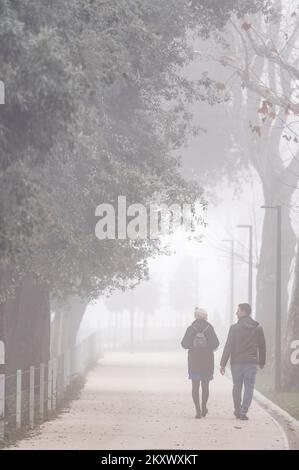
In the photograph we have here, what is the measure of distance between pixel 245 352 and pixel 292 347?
10.4 meters

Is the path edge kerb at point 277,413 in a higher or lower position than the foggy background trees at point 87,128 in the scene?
lower

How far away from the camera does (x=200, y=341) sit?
82.0 feet

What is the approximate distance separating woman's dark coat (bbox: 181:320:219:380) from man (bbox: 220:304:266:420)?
695mm

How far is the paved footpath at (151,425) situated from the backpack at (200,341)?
132cm

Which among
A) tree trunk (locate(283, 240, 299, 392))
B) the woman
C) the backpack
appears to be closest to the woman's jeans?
the woman

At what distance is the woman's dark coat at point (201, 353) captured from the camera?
81.5ft

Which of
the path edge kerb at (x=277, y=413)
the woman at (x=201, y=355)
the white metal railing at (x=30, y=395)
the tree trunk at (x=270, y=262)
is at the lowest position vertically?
the path edge kerb at (x=277, y=413)

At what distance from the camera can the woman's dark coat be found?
978 inches

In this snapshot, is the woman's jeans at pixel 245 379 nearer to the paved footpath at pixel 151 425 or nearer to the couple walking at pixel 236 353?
the couple walking at pixel 236 353

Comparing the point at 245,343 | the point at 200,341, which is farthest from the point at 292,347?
the point at 245,343

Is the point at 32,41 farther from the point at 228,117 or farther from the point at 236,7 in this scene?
the point at 228,117

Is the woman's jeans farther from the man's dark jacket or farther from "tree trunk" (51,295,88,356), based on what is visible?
"tree trunk" (51,295,88,356)

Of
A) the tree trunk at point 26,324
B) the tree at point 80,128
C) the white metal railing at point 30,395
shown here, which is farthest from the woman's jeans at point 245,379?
the tree trunk at point 26,324
